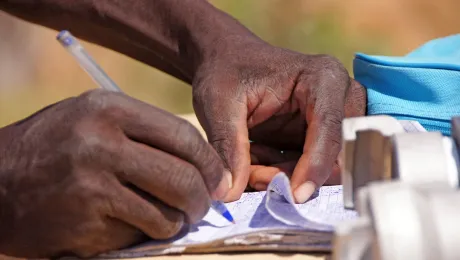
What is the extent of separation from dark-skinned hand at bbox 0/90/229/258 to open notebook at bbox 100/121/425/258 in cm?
1

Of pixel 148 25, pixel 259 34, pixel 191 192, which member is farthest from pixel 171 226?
pixel 259 34

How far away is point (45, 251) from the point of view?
45 centimetres

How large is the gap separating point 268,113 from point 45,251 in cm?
28

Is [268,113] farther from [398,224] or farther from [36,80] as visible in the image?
[36,80]

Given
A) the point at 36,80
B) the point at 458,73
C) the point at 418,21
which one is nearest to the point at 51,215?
the point at 458,73

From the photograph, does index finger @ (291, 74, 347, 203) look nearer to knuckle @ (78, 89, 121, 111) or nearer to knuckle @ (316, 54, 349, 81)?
knuckle @ (316, 54, 349, 81)

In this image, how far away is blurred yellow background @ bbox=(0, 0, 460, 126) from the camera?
1.90 meters

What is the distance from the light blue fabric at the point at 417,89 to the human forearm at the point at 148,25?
0.53 ft

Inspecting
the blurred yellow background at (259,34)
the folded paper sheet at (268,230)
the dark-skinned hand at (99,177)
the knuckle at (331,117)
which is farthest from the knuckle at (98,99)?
the blurred yellow background at (259,34)

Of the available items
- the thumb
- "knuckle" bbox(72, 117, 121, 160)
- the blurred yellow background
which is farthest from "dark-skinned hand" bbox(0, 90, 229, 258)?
the blurred yellow background

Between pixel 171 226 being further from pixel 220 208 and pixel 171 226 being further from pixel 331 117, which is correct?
pixel 331 117

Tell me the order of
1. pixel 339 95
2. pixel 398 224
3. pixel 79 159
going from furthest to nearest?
pixel 339 95 → pixel 79 159 → pixel 398 224

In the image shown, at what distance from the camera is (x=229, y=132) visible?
1.92 feet

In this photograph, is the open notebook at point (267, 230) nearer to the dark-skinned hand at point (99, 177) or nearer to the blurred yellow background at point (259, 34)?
the dark-skinned hand at point (99, 177)
